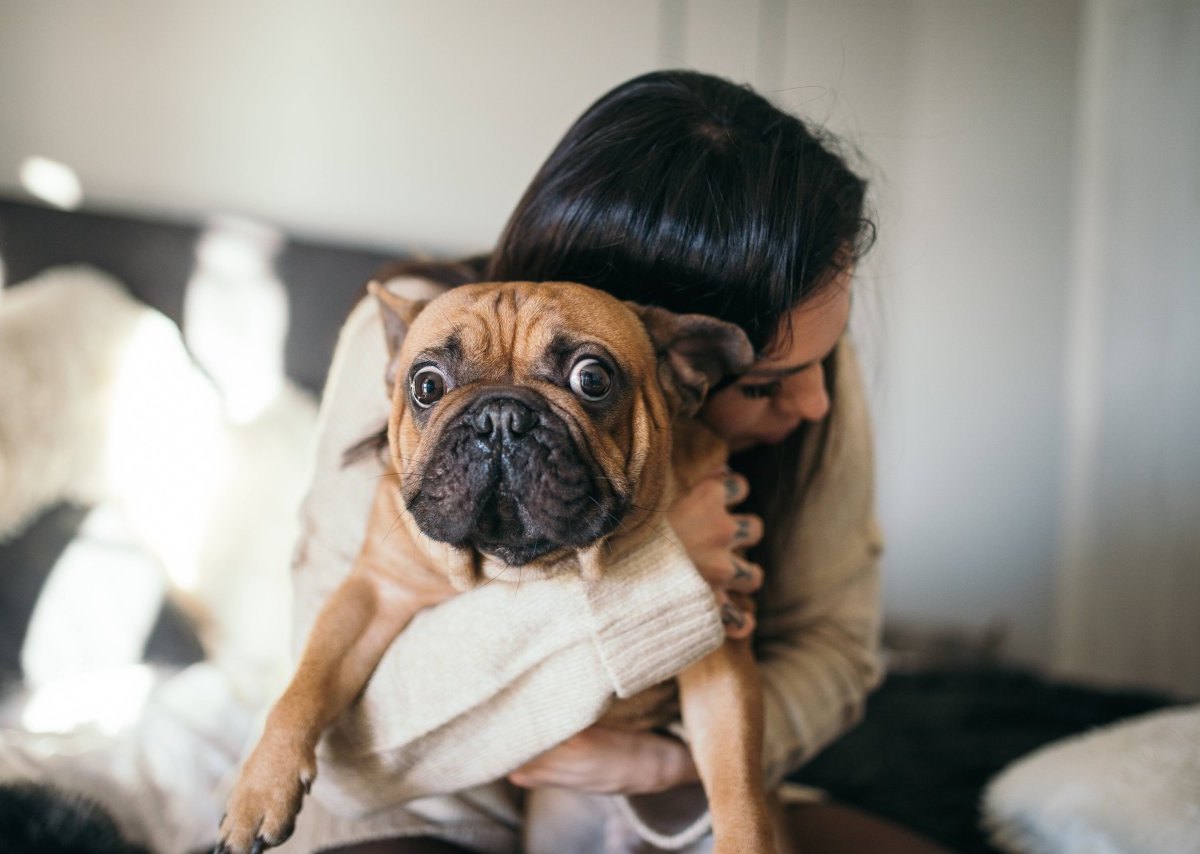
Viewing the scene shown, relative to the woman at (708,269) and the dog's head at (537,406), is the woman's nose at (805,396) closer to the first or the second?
the woman at (708,269)

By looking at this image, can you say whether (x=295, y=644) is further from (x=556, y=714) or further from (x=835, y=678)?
(x=835, y=678)

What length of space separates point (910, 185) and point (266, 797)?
12.6ft

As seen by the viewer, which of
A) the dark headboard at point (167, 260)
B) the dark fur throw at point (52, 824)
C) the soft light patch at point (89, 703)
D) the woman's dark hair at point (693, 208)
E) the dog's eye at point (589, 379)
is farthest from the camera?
A: the dark headboard at point (167, 260)

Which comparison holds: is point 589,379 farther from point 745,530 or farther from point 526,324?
point 745,530

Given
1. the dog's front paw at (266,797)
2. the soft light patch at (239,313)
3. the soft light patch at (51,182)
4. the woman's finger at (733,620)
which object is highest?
the soft light patch at (51,182)

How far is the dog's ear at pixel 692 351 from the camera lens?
1.37m

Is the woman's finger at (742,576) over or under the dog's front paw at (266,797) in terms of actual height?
over

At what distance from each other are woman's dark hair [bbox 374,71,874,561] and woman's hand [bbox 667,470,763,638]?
25cm

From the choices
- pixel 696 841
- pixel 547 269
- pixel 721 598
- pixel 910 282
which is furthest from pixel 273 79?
pixel 910 282

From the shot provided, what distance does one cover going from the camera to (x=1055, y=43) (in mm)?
4102

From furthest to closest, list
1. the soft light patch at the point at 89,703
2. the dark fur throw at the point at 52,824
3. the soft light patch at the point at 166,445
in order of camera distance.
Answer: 1. the soft light patch at the point at 166,445
2. the soft light patch at the point at 89,703
3. the dark fur throw at the point at 52,824

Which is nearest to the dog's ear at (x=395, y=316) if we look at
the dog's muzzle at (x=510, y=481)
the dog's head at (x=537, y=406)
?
the dog's head at (x=537, y=406)

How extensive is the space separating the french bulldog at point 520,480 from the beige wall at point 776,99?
73 cm

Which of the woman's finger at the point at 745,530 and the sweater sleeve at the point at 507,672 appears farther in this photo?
the woman's finger at the point at 745,530
